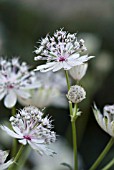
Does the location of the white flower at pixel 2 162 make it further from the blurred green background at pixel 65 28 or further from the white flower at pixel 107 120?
the blurred green background at pixel 65 28

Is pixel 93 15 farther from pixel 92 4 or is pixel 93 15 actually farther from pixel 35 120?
pixel 35 120

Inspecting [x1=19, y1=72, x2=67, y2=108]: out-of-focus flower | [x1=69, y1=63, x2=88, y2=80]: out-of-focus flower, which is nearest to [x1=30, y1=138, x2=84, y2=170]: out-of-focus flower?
[x1=19, y1=72, x2=67, y2=108]: out-of-focus flower

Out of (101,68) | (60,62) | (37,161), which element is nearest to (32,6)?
(101,68)

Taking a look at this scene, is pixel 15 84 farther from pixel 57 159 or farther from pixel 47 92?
pixel 57 159

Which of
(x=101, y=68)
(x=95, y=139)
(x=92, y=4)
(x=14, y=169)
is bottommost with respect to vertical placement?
(x=95, y=139)

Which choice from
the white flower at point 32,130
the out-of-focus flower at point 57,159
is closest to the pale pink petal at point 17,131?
the white flower at point 32,130

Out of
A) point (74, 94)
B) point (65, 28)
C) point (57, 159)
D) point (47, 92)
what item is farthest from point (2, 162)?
point (65, 28)
